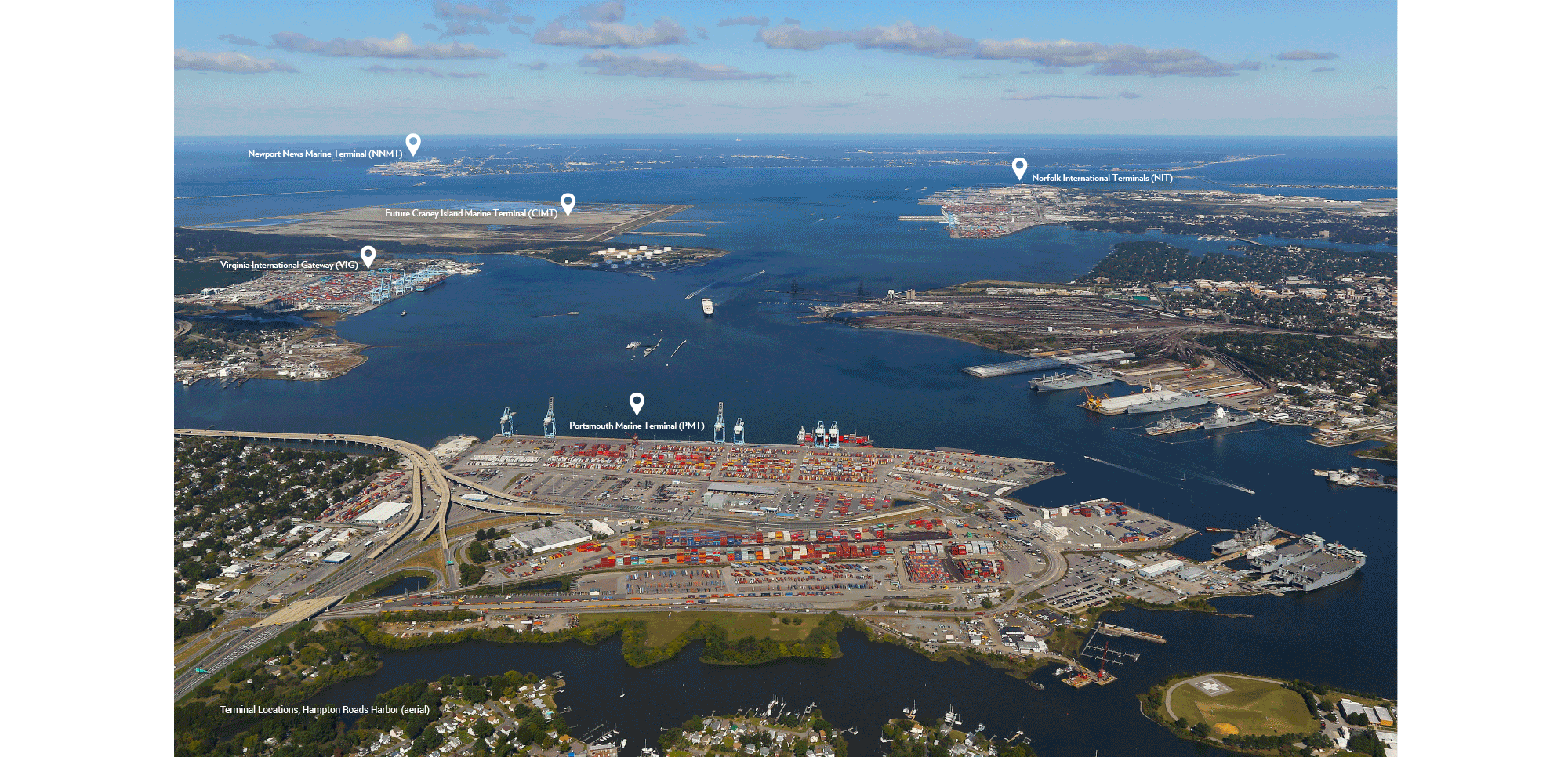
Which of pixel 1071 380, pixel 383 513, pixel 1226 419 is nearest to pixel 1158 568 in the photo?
pixel 1226 419

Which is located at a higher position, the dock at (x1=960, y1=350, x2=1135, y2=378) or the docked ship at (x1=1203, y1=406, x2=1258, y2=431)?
the dock at (x1=960, y1=350, x2=1135, y2=378)

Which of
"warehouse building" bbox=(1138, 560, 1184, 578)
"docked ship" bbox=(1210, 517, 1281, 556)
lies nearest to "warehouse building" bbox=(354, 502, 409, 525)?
"warehouse building" bbox=(1138, 560, 1184, 578)

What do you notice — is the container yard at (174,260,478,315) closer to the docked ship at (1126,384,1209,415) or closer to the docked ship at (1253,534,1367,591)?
the docked ship at (1126,384,1209,415)

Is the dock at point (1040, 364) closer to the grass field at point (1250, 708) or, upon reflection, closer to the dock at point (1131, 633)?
the dock at point (1131, 633)

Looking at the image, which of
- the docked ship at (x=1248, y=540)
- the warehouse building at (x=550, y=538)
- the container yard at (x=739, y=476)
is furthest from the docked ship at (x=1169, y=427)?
the warehouse building at (x=550, y=538)

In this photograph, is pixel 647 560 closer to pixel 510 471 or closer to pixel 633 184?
pixel 510 471

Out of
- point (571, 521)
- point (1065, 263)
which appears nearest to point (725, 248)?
point (1065, 263)
